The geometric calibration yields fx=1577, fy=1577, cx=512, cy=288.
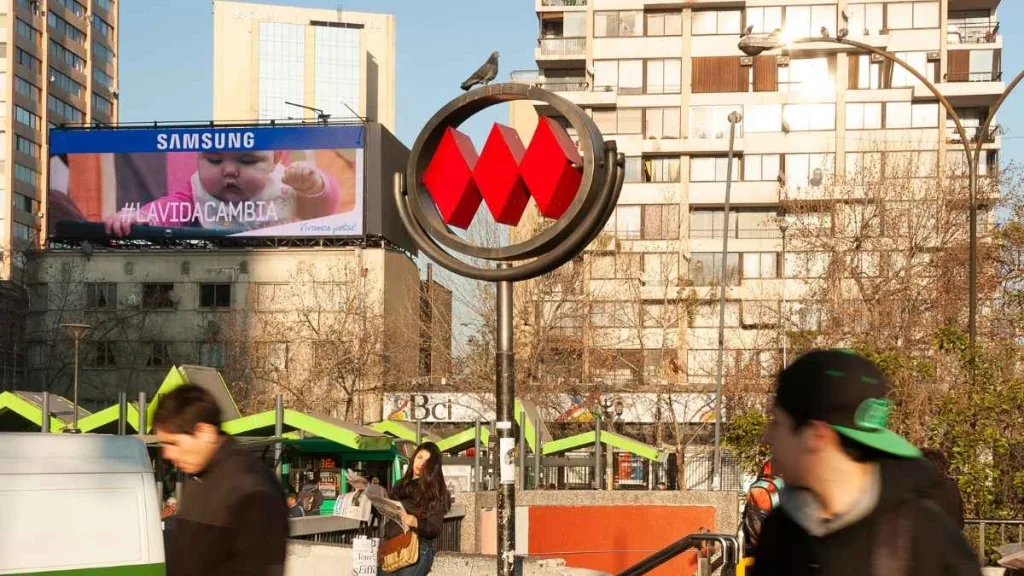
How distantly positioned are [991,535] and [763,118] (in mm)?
52132

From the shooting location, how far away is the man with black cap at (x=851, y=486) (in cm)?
282

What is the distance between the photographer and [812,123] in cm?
6794

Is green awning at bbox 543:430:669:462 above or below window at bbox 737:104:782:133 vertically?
below

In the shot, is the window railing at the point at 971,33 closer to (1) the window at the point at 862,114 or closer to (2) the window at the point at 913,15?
(2) the window at the point at 913,15

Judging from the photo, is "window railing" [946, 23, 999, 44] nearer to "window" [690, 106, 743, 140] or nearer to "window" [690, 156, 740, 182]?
"window" [690, 106, 743, 140]

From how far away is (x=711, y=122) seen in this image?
2704 inches

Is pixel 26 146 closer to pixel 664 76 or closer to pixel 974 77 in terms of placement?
pixel 664 76

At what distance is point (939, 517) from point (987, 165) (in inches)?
2754

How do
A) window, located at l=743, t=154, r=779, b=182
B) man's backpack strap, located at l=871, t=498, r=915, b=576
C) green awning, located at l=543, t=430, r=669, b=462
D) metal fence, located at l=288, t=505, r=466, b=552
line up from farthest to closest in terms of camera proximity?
1. window, located at l=743, t=154, r=779, b=182
2. green awning, located at l=543, t=430, r=669, b=462
3. metal fence, located at l=288, t=505, r=466, b=552
4. man's backpack strap, located at l=871, t=498, r=915, b=576

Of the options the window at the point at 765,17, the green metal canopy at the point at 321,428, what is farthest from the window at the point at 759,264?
the green metal canopy at the point at 321,428

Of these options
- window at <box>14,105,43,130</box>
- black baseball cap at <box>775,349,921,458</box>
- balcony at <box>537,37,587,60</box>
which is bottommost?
black baseball cap at <box>775,349,921,458</box>

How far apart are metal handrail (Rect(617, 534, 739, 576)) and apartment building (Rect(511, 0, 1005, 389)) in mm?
54883

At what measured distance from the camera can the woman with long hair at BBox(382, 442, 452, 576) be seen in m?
10.9

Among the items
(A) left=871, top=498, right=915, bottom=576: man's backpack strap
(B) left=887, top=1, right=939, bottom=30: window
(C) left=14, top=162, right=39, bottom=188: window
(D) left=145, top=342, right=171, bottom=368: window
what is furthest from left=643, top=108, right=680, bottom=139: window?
(A) left=871, top=498, right=915, bottom=576: man's backpack strap
